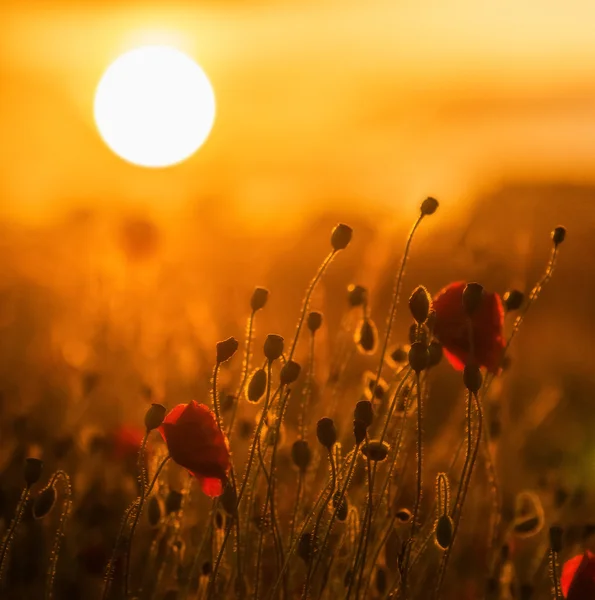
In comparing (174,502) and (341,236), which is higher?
(341,236)

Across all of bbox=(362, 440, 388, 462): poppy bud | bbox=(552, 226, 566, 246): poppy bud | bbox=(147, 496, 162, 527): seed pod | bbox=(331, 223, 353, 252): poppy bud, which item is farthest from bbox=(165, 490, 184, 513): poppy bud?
bbox=(552, 226, 566, 246): poppy bud

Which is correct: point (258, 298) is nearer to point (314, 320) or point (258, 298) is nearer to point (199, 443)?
point (314, 320)

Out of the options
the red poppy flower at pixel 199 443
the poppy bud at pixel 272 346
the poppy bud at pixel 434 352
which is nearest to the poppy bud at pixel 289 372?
the poppy bud at pixel 272 346

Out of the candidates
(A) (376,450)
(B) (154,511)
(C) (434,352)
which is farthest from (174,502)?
(C) (434,352)

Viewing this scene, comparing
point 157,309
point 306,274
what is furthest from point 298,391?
point 306,274

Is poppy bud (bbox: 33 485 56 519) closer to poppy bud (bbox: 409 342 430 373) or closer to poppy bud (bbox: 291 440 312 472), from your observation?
poppy bud (bbox: 291 440 312 472)

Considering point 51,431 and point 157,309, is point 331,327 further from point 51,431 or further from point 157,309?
point 51,431
